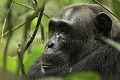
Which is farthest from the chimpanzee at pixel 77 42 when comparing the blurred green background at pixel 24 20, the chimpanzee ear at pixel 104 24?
the blurred green background at pixel 24 20

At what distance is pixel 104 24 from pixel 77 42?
419mm

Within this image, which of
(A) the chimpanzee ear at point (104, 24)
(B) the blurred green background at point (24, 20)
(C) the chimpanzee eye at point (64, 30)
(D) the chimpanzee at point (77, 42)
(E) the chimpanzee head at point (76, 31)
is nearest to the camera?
(B) the blurred green background at point (24, 20)

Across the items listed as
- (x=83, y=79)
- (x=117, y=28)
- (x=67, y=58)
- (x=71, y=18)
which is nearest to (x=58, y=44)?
(x=67, y=58)

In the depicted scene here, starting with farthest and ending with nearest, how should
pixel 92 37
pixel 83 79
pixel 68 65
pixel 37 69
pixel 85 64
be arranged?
pixel 37 69, pixel 92 37, pixel 68 65, pixel 85 64, pixel 83 79

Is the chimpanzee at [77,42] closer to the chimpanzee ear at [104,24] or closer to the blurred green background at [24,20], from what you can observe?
the chimpanzee ear at [104,24]

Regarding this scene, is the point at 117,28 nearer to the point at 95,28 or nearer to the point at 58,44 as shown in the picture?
the point at 95,28

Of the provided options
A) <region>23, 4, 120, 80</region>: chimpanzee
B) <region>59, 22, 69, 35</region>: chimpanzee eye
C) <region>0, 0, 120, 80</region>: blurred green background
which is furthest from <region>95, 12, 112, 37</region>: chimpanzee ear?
<region>59, 22, 69, 35</region>: chimpanzee eye

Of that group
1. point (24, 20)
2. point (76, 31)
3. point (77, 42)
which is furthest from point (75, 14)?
point (24, 20)

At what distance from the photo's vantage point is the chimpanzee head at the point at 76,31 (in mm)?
4190

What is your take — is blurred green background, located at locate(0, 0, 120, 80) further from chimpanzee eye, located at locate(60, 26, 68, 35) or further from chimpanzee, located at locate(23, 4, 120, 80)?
chimpanzee eye, located at locate(60, 26, 68, 35)

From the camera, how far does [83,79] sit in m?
1.39

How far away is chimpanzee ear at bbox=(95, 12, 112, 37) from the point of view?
4.33 meters

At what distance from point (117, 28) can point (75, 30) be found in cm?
55

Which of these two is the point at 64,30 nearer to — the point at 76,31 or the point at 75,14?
the point at 76,31
